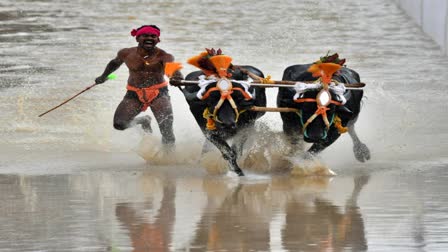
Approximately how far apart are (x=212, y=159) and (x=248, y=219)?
10.5 feet

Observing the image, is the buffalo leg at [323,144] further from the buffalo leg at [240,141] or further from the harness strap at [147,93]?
the harness strap at [147,93]

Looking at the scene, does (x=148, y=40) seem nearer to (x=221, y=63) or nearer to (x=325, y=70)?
(x=221, y=63)

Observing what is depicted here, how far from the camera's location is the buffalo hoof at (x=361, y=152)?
1562cm

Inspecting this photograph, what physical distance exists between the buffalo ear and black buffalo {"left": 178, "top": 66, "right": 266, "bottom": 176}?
33.8 inches

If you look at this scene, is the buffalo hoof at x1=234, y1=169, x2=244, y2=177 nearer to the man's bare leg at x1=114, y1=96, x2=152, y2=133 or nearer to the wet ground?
the wet ground

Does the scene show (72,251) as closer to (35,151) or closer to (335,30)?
(35,151)

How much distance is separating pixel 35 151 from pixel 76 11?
1568 cm

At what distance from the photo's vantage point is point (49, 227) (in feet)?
36.9

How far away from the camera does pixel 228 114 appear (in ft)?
46.6

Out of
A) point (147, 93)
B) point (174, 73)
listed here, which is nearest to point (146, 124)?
point (147, 93)

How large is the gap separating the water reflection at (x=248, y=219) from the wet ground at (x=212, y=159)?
17 millimetres

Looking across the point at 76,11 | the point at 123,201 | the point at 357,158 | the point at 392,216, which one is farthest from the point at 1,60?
the point at 392,216

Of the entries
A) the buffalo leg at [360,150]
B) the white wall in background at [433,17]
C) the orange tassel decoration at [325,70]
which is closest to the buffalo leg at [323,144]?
the orange tassel decoration at [325,70]

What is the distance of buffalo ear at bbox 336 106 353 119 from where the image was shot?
14.5 metres
